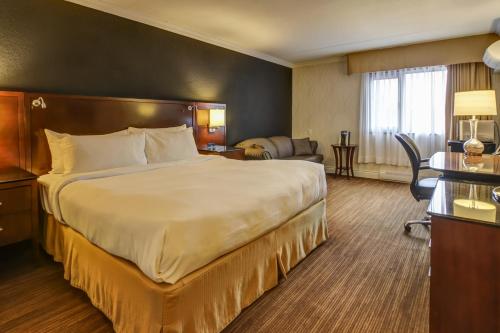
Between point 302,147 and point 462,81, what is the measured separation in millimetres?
2934

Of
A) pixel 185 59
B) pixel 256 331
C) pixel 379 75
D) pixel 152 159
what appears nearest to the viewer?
pixel 256 331

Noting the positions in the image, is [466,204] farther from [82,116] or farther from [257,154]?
[257,154]

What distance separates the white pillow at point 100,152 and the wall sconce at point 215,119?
1561mm

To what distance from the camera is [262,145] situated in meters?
5.38

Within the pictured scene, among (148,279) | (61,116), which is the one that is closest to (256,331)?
(148,279)

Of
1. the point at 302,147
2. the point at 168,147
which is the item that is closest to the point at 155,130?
the point at 168,147

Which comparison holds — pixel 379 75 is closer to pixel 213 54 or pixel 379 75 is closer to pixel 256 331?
pixel 213 54

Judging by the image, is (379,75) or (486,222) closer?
(486,222)

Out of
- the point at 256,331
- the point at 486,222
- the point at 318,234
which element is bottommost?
the point at 256,331

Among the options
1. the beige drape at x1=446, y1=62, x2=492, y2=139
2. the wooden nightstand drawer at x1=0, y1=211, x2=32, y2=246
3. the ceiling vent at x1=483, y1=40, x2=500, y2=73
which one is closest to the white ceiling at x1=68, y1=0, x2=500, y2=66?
the ceiling vent at x1=483, y1=40, x2=500, y2=73

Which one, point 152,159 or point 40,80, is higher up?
point 40,80

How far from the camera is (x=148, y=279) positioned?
1.49m

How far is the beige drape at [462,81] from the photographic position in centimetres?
489

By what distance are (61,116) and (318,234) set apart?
280 centimetres
